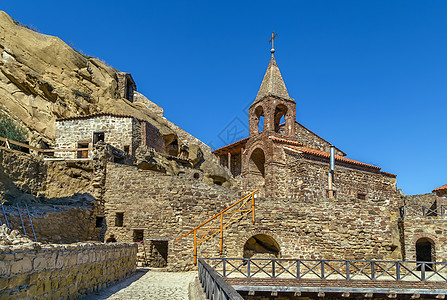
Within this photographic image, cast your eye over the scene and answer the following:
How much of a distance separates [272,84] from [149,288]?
18.8m

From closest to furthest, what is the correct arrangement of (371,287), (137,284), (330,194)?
(137,284), (371,287), (330,194)

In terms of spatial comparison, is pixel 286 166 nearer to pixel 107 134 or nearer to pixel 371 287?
pixel 371 287

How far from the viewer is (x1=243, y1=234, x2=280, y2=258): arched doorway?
16.8 meters

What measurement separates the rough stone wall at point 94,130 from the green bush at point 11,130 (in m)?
2.31

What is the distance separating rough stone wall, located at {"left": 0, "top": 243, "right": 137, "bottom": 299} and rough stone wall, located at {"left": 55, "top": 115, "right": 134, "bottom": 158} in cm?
1365

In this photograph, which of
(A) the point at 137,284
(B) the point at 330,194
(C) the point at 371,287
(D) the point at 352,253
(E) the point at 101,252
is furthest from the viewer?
(B) the point at 330,194

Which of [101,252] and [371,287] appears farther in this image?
[371,287]

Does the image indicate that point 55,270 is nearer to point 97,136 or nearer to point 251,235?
point 251,235

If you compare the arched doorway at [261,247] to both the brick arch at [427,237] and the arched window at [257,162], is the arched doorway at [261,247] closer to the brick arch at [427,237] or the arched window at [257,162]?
the brick arch at [427,237]

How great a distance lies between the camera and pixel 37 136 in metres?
23.3

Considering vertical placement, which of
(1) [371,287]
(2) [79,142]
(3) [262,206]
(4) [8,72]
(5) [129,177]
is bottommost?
(1) [371,287]

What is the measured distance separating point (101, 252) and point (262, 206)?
30.3ft

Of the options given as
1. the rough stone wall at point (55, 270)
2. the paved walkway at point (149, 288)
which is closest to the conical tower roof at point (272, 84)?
the paved walkway at point (149, 288)

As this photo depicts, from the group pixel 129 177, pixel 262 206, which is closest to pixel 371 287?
pixel 262 206
